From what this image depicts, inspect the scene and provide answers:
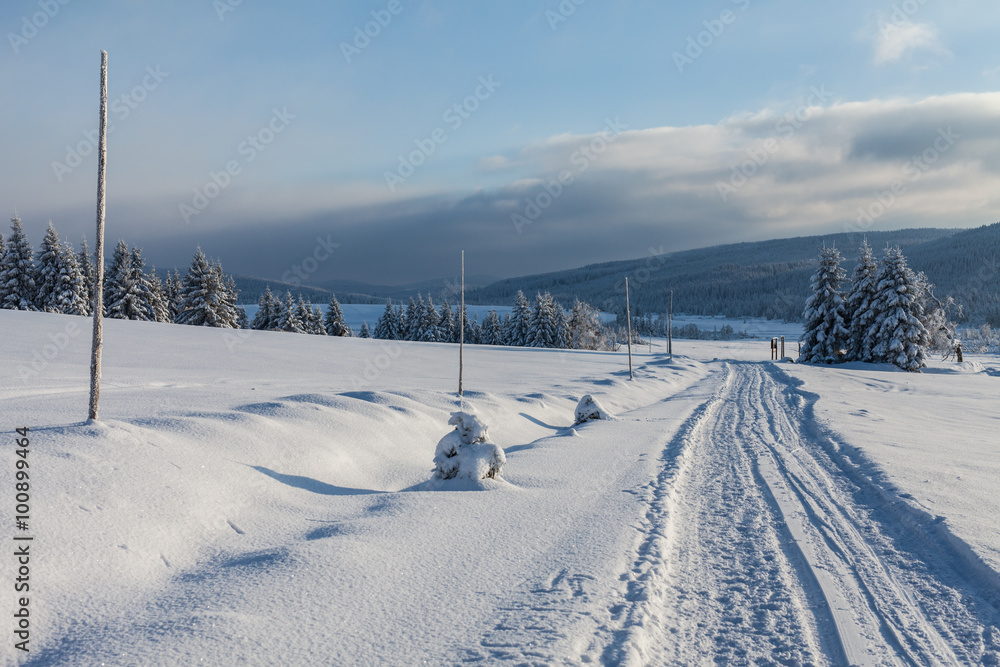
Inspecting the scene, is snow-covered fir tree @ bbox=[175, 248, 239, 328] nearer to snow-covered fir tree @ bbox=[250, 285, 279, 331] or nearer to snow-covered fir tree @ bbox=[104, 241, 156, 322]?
snow-covered fir tree @ bbox=[104, 241, 156, 322]

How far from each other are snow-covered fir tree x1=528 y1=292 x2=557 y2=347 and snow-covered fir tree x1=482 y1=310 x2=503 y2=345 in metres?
6.19

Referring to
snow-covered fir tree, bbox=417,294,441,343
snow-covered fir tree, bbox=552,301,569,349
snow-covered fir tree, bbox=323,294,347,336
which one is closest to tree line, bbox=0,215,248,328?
snow-covered fir tree, bbox=323,294,347,336

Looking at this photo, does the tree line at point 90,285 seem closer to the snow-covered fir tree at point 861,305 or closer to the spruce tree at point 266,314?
the spruce tree at point 266,314

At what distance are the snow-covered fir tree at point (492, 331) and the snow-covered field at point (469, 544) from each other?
5994 cm

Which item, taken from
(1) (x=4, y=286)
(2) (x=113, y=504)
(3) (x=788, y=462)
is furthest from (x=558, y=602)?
(1) (x=4, y=286)

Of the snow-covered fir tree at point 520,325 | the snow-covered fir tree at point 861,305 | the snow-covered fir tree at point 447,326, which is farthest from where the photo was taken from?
the snow-covered fir tree at point 447,326

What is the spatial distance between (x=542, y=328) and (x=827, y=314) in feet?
101

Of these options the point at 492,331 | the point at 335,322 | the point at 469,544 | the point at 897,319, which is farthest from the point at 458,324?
the point at 469,544

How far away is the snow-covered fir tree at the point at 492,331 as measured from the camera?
235ft

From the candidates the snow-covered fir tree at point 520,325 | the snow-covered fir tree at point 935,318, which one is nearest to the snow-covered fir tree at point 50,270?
the snow-covered fir tree at point 520,325

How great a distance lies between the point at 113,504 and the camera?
15.9 ft

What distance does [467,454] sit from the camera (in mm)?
7625

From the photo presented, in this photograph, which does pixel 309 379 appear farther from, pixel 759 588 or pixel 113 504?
pixel 759 588

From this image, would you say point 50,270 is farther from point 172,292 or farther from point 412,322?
point 412,322
